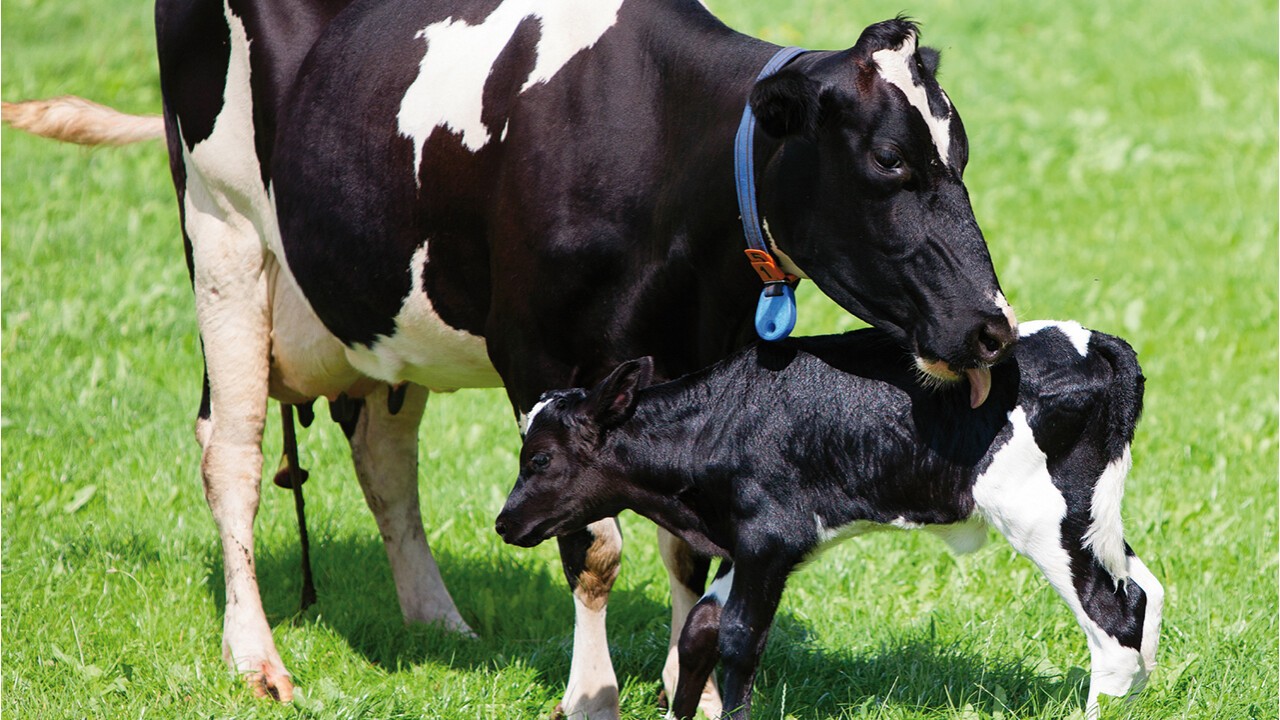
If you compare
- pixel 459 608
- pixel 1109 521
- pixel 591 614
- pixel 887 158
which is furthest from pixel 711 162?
pixel 459 608

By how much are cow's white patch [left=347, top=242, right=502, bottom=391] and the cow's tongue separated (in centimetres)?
172

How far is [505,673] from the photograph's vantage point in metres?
5.31

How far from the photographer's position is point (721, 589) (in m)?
4.52

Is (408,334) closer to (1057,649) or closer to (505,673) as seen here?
(505,673)

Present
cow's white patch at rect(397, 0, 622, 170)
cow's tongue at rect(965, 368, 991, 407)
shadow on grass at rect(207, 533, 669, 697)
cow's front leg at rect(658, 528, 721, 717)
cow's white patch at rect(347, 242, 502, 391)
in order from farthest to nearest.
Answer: shadow on grass at rect(207, 533, 669, 697) → cow's front leg at rect(658, 528, 721, 717) → cow's white patch at rect(347, 242, 502, 391) → cow's white patch at rect(397, 0, 622, 170) → cow's tongue at rect(965, 368, 991, 407)

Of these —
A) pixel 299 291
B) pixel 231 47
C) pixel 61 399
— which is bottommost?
pixel 61 399

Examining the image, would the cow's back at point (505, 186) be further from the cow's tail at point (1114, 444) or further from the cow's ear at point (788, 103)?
the cow's tail at point (1114, 444)

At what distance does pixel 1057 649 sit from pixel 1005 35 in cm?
1200

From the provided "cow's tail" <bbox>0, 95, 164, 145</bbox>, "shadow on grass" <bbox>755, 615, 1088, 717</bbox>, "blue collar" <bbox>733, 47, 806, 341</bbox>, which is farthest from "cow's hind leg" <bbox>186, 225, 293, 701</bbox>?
"blue collar" <bbox>733, 47, 806, 341</bbox>

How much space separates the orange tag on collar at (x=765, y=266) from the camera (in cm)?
Result: 404

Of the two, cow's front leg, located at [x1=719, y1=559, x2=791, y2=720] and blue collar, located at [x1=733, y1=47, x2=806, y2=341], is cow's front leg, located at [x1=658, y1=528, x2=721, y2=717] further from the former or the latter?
blue collar, located at [x1=733, y1=47, x2=806, y2=341]

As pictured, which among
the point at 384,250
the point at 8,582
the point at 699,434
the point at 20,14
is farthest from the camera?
the point at 20,14

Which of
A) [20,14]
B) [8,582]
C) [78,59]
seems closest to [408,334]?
[8,582]

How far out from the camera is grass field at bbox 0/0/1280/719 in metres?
5.08
